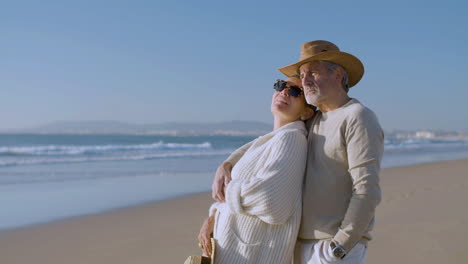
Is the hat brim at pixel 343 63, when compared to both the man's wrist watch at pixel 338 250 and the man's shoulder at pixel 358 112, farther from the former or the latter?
the man's wrist watch at pixel 338 250

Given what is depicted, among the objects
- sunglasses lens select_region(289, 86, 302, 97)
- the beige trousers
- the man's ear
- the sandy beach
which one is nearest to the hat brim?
sunglasses lens select_region(289, 86, 302, 97)

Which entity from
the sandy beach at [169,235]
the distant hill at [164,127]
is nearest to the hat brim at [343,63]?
the sandy beach at [169,235]

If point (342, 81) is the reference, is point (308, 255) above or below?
below

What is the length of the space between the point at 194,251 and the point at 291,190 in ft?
10.2

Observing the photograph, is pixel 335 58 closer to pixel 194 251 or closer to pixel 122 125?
pixel 194 251

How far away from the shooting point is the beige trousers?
206cm

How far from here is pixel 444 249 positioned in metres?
4.83

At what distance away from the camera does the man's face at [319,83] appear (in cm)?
221

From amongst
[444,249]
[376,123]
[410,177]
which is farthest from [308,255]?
[410,177]

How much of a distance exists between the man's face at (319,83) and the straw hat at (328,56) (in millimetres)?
47

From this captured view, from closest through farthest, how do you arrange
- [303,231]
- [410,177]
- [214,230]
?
[303,231] → [214,230] → [410,177]

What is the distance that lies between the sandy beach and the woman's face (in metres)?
2.74

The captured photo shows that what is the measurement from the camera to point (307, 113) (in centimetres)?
244

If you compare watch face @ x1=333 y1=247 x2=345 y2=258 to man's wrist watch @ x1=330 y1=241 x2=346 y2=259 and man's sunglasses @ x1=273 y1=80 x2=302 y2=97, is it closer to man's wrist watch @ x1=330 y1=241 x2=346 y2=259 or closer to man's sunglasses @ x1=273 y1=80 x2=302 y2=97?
man's wrist watch @ x1=330 y1=241 x2=346 y2=259
